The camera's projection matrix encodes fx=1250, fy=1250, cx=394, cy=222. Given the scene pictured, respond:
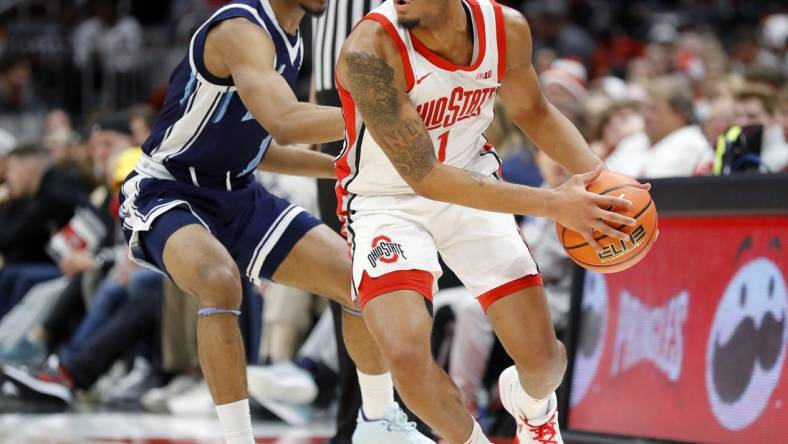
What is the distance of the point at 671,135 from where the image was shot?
729 cm

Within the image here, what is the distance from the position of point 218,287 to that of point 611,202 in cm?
146

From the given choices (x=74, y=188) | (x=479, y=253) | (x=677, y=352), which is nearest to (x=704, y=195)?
(x=677, y=352)

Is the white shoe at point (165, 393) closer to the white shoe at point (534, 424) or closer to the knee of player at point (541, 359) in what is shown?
the white shoe at point (534, 424)

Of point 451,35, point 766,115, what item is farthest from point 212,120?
point 766,115

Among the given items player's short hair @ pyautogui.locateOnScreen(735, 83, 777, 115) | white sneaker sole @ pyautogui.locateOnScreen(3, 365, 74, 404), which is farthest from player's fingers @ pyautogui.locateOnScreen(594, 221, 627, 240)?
white sneaker sole @ pyautogui.locateOnScreen(3, 365, 74, 404)

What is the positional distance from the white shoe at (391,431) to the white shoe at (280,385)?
2455mm

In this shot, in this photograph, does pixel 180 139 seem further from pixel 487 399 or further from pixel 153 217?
pixel 487 399

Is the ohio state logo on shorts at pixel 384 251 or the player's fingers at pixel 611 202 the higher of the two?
the player's fingers at pixel 611 202

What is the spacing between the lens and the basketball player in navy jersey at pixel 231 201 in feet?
13.9

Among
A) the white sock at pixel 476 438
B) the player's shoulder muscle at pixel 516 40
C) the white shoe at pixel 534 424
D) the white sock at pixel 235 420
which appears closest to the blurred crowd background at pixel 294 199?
the player's shoulder muscle at pixel 516 40

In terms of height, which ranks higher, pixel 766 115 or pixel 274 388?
pixel 766 115

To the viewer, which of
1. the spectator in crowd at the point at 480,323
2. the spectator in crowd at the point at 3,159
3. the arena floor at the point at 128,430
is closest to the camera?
the arena floor at the point at 128,430

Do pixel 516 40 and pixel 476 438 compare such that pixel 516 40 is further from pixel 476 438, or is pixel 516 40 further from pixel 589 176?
pixel 476 438

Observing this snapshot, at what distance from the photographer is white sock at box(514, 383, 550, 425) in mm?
4109
